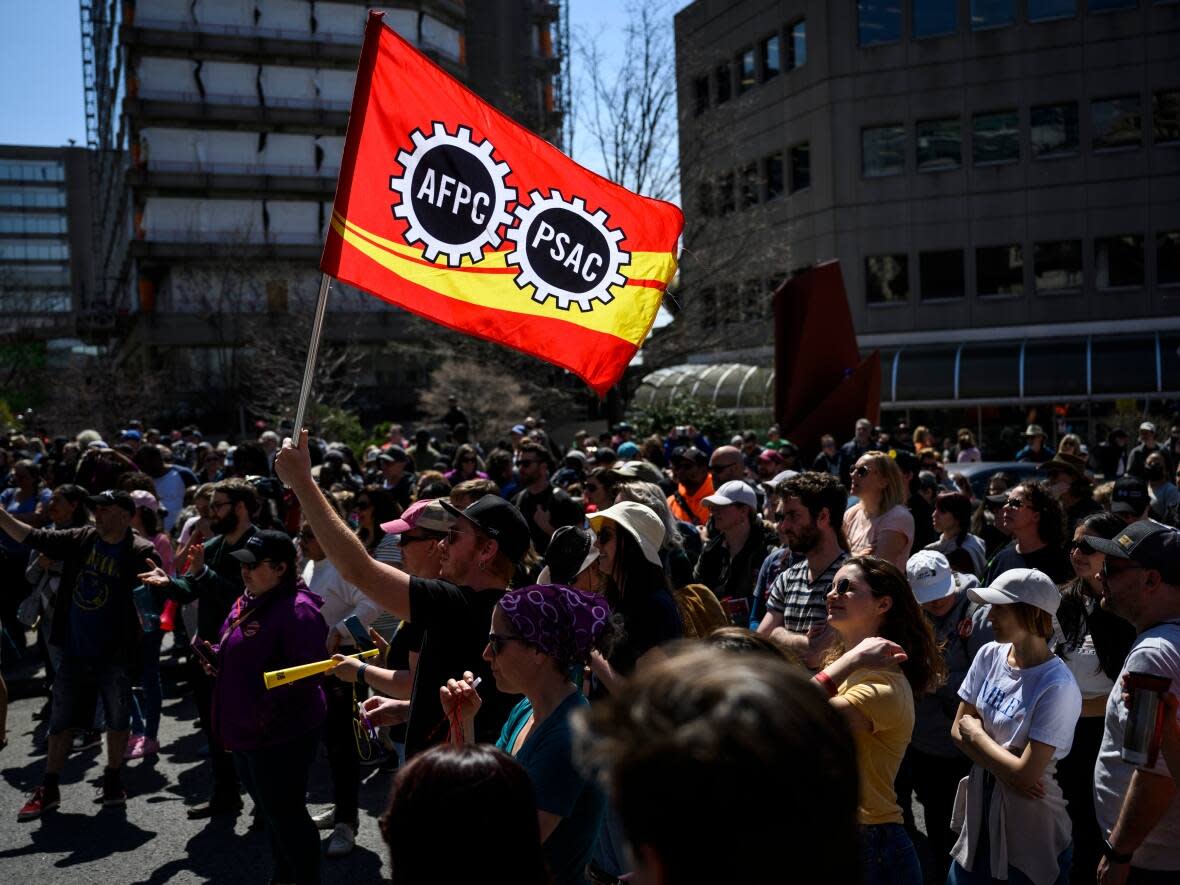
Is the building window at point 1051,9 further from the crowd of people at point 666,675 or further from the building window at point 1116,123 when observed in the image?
the crowd of people at point 666,675

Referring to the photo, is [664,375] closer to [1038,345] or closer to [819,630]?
[1038,345]

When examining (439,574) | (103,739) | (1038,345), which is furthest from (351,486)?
(1038,345)

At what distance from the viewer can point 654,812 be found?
4.61ft

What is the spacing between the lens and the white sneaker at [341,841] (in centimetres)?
640

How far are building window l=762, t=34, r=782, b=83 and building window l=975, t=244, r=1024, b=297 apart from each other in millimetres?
9822

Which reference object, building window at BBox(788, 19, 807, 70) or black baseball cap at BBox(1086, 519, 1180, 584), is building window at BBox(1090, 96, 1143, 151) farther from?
black baseball cap at BBox(1086, 519, 1180, 584)

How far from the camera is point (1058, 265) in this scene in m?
36.5

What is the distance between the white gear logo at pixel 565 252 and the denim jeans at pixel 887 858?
2.96 meters

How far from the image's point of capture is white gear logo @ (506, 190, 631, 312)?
5.50 meters

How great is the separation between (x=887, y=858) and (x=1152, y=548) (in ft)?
4.49

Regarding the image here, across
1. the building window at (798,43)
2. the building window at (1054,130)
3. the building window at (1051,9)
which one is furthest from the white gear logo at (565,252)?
the building window at (798,43)

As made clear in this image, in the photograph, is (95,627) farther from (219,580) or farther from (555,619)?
(555,619)

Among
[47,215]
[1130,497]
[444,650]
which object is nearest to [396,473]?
[1130,497]

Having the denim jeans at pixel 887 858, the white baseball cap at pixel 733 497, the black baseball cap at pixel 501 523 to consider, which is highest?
the black baseball cap at pixel 501 523
